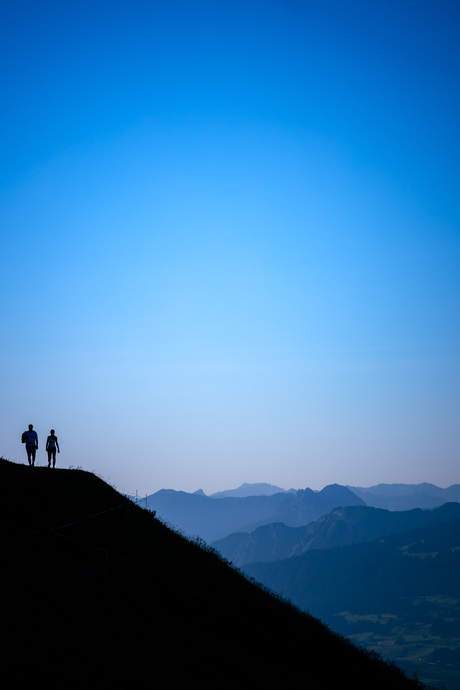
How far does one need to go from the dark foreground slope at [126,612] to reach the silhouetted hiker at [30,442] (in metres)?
1.13

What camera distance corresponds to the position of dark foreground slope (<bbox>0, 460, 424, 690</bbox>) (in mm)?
13109

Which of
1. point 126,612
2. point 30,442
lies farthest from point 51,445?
point 126,612

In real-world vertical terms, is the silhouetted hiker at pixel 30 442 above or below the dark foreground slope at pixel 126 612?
above

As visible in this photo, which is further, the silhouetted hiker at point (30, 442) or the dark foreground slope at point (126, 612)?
the silhouetted hiker at point (30, 442)

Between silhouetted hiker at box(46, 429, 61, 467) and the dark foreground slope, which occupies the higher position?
silhouetted hiker at box(46, 429, 61, 467)

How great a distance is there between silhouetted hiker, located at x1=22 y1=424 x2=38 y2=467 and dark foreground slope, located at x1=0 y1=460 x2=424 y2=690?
1133 mm

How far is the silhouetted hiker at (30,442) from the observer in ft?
96.9

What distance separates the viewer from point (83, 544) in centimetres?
2030

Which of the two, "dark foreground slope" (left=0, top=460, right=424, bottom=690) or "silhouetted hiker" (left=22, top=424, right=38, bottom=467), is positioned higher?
"silhouetted hiker" (left=22, top=424, right=38, bottom=467)

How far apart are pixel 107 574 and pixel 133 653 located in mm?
4730

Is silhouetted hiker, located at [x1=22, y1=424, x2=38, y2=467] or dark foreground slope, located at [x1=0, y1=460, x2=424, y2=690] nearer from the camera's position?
dark foreground slope, located at [x1=0, y1=460, x2=424, y2=690]

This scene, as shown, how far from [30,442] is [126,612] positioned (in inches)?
595

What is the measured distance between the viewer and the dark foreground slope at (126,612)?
13109 mm

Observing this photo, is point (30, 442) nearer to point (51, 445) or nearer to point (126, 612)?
point (51, 445)
